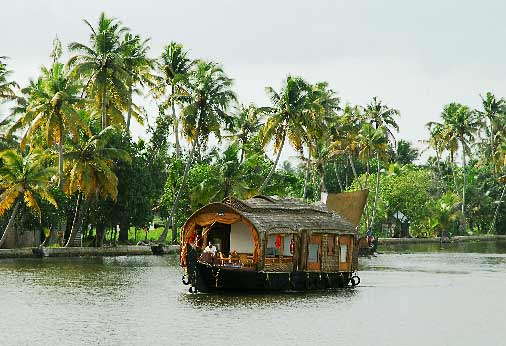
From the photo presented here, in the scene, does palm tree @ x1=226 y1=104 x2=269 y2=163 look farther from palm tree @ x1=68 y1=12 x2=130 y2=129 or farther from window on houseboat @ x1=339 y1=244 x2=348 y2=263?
window on houseboat @ x1=339 y1=244 x2=348 y2=263

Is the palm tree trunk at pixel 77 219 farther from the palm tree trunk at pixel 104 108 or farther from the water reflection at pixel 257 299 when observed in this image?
the water reflection at pixel 257 299

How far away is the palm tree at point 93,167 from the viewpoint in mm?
47281

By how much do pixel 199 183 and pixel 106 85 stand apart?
10020 millimetres

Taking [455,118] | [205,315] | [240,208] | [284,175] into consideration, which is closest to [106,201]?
[284,175]

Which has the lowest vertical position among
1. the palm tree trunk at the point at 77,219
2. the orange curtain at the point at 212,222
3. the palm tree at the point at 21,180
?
the orange curtain at the point at 212,222

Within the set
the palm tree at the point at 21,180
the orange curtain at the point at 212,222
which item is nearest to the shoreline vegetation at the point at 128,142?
the palm tree at the point at 21,180

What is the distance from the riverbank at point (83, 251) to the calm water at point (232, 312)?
6372 mm

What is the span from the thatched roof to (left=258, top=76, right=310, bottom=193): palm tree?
2250 centimetres

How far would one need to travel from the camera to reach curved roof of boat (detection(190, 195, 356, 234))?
97.8 feet

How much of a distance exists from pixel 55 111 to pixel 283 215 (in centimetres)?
1930

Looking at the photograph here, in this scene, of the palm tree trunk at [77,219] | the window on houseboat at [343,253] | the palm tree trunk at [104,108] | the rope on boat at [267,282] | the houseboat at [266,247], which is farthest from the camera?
the palm tree trunk at [104,108]

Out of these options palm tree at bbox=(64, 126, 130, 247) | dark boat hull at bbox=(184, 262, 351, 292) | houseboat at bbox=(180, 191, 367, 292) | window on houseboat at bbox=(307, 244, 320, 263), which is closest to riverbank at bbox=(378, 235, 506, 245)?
palm tree at bbox=(64, 126, 130, 247)

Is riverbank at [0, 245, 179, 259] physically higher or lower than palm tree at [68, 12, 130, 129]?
lower

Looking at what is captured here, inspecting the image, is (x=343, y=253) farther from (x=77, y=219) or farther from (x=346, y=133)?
(x=346, y=133)
